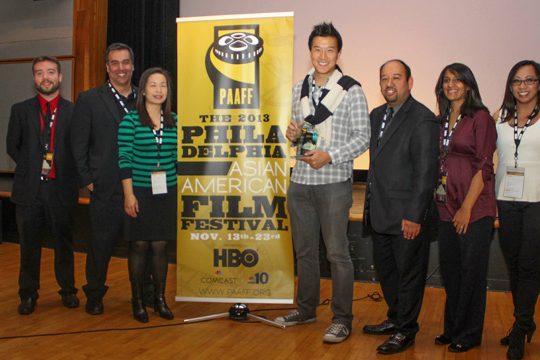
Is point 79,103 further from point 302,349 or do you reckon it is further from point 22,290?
point 302,349

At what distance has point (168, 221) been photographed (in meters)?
3.39

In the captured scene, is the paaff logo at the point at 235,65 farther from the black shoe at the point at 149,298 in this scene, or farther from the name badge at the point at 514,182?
the name badge at the point at 514,182

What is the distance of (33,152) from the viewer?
3.60 metres

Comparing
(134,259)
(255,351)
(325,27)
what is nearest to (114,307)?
(134,259)

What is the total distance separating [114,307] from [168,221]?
784mm

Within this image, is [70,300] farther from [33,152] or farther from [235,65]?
[235,65]

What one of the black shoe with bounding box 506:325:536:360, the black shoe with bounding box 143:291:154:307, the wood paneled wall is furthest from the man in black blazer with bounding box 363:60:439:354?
the wood paneled wall

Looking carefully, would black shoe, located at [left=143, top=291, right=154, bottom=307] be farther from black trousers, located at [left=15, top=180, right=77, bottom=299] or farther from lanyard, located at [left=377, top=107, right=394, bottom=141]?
lanyard, located at [left=377, top=107, right=394, bottom=141]

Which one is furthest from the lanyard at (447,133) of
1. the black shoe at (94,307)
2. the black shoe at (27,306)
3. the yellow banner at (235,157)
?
the black shoe at (27,306)

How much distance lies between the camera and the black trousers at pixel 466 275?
2.85 meters

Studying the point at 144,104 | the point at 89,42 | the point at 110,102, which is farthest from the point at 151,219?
the point at 89,42

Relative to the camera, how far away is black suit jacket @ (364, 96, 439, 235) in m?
2.86

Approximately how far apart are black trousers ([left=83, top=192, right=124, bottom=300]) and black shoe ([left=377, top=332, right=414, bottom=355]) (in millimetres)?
1676

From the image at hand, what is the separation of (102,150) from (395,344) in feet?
6.41
